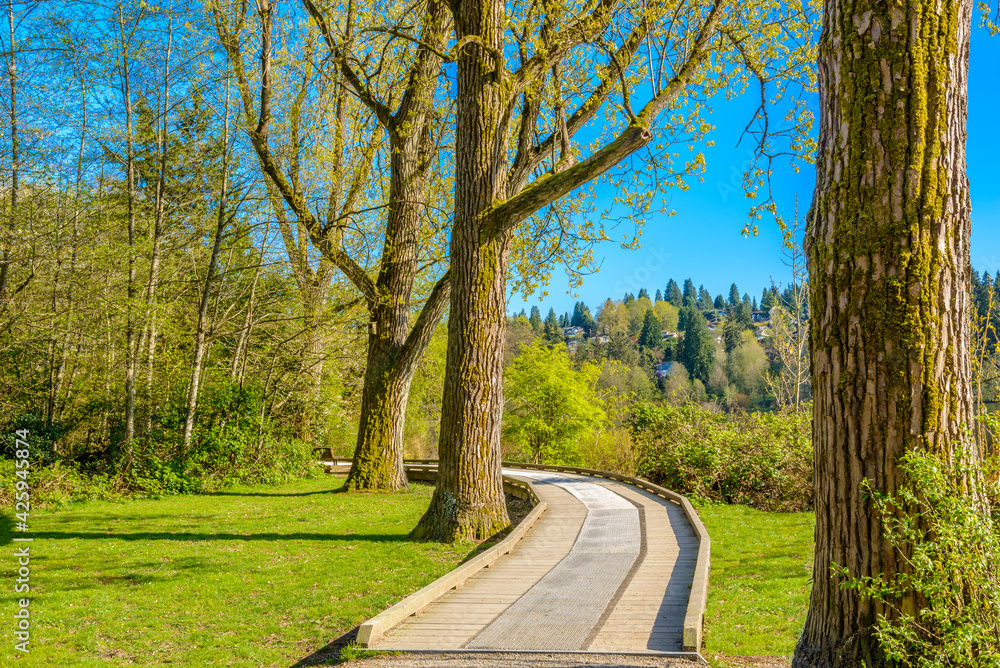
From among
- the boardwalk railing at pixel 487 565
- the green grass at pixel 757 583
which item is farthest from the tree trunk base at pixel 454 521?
the green grass at pixel 757 583

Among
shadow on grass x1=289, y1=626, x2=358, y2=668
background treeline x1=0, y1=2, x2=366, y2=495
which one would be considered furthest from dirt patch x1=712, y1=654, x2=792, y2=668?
background treeline x1=0, y1=2, x2=366, y2=495

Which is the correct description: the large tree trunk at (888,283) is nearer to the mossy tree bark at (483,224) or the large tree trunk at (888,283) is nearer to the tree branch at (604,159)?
the tree branch at (604,159)

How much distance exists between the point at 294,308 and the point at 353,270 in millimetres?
4597

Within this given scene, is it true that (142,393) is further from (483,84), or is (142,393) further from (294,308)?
(483,84)

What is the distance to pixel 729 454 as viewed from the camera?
1421 centimetres

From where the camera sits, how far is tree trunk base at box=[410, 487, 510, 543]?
29.5ft

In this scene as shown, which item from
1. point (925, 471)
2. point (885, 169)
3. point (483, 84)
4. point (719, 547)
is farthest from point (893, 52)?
point (719, 547)

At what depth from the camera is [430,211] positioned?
14.7 meters

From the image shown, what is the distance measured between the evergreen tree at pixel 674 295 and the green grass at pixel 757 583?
117m

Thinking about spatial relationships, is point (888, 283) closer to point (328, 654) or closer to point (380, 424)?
point (328, 654)

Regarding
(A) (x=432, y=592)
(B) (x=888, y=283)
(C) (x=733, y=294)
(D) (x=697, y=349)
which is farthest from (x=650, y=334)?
(B) (x=888, y=283)

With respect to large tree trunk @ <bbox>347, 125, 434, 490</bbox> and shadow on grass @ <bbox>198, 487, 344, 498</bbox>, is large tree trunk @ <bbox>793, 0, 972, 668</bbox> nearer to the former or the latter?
large tree trunk @ <bbox>347, 125, 434, 490</bbox>

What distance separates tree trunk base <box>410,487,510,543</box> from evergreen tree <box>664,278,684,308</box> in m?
120

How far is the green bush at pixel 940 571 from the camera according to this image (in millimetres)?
2809
